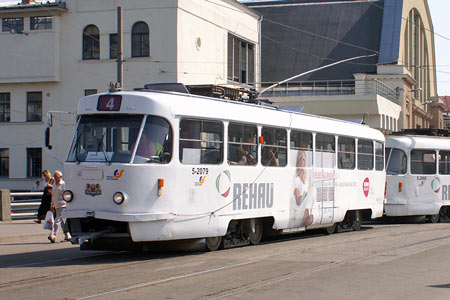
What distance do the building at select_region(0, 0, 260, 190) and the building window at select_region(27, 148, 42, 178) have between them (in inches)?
1.5

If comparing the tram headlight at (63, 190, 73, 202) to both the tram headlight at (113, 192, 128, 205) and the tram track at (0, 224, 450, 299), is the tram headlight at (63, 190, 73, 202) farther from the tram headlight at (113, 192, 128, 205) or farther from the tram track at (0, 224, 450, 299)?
the tram track at (0, 224, 450, 299)

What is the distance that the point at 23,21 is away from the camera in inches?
1629

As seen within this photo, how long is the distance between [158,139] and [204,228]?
2064 mm

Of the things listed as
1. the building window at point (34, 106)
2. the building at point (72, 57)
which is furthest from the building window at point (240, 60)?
the building window at point (34, 106)

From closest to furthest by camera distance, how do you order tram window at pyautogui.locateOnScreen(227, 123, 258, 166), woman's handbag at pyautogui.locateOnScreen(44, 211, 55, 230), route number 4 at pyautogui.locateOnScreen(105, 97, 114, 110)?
1. route number 4 at pyautogui.locateOnScreen(105, 97, 114, 110)
2. tram window at pyautogui.locateOnScreen(227, 123, 258, 166)
3. woman's handbag at pyautogui.locateOnScreen(44, 211, 55, 230)

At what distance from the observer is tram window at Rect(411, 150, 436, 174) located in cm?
2489

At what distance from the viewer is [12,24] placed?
41.6 metres

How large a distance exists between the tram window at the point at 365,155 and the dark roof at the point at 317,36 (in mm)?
41866

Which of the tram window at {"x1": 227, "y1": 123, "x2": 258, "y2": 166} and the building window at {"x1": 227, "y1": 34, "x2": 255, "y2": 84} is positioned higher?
the building window at {"x1": 227, "y1": 34, "x2": 255, "y2": 84}

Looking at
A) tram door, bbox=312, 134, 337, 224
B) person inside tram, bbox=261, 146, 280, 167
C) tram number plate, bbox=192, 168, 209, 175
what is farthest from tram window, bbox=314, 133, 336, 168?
tram number plate, bbox=192, 168, 209, 175

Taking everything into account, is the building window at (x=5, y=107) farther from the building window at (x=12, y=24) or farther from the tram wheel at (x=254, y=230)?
the tram wheel at (x=254, y=230)

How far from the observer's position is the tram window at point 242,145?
14938 mm

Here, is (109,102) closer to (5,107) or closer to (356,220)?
(356,220)

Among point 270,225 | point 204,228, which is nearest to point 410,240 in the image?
point 270,225
